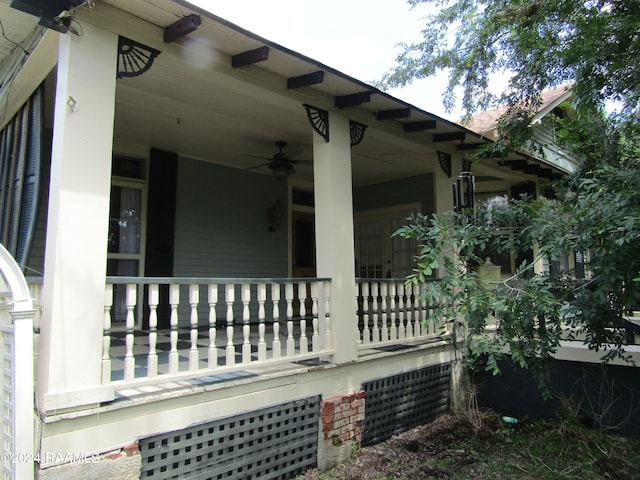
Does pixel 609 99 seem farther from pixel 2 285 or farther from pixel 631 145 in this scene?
pixel 2 285

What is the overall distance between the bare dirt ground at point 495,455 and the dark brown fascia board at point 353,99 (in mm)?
3172

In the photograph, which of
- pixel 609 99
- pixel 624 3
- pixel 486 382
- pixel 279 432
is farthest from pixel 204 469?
pixel 624 3

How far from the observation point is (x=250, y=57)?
10.8 feet

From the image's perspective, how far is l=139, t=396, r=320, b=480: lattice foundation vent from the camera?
9.39ft

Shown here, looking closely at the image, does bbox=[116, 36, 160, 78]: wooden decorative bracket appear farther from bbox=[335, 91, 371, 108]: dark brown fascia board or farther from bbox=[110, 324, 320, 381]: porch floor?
bbox=[110, 324, 320, 381]: porch floor

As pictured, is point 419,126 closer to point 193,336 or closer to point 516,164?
point 516,164

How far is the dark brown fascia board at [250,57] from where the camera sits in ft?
10.6

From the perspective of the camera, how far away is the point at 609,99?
3.75 metres

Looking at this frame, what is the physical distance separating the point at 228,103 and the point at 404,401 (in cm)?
349

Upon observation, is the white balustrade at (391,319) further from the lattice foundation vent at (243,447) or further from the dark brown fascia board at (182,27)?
the dark brown fascia board at (182,27)

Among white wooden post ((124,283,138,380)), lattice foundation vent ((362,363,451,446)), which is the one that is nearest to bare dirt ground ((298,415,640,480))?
lattice foundation vent ((362,363,451,446))

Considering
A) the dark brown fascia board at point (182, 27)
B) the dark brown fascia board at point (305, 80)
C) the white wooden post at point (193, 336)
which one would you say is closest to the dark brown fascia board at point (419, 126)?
the dark brown fascia board at point (305, 80)

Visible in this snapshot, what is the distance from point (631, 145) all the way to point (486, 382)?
10.1 ft

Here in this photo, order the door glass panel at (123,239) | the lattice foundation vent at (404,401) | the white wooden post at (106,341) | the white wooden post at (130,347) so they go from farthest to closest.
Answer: the door glass panel at (123,239)
the lattice foundation vent at (404,401)
the white wooden post at (130,347)
the white wooden post at (106,341)
